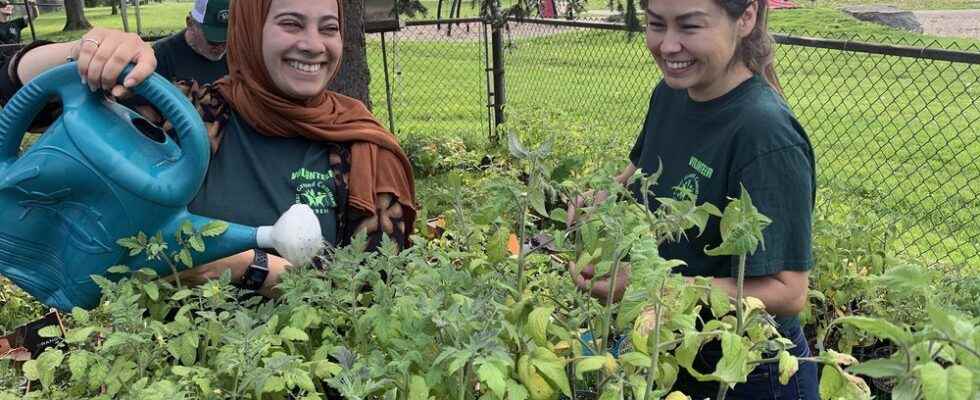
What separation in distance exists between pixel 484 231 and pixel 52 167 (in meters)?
0.76

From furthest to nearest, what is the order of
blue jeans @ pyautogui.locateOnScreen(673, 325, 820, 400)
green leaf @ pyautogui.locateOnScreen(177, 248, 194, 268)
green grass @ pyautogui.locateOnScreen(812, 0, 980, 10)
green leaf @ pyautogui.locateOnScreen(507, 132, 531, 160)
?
1. green grass @ pyautogui.locateOnScreen(812, 0, 980, 10)
2. blue jeans @ pyautogui.locateOnScreen(673, 325, 820, 400)
3. green leaf @ pyautogui.locateOnScreen(177, 248, 194, 268)
4. green leaf @ pyautogui.locateOnScreen(507, 132, 531, 160)

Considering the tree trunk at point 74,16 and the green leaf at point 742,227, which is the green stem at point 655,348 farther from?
the tree trunk at point 74,16

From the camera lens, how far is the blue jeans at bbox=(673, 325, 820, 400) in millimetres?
1646

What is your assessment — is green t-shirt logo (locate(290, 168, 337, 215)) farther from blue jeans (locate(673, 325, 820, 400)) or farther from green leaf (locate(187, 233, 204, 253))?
blue jeans (locate(673, 325, 820, 400))

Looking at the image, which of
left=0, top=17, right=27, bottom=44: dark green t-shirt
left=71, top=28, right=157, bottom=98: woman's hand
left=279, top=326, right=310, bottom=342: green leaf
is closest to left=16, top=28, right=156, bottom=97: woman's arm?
left=71, top=28, right=157, bottom=98: woman's hand

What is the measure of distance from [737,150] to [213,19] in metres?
1.79

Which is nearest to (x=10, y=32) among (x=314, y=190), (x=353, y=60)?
(x=353, y=60)

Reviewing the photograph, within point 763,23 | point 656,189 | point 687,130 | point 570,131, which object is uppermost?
point 763,23

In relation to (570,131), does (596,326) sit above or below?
above

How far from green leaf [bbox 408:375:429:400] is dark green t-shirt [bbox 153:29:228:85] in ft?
6.46

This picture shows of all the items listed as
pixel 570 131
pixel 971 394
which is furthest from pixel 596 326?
pixel 570 131

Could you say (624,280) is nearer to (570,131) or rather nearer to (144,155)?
(144,155)

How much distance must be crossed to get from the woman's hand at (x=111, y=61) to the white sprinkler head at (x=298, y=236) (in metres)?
0.37

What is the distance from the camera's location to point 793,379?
168 cm
